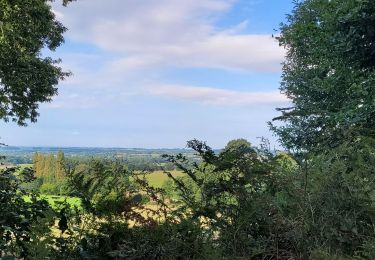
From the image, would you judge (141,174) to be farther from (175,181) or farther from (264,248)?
(264,248)

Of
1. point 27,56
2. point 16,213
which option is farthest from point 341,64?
point 16,213

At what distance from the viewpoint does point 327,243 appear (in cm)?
405

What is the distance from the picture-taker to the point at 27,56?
16750mm

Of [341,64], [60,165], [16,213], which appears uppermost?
[341,64]

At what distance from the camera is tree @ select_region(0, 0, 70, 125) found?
1590cm

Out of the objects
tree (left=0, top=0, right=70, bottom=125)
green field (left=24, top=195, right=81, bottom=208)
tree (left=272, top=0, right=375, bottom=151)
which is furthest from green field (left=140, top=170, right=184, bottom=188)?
tree (left=0, top=0, right=70, bottom=125)

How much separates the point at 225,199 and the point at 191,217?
14.2 inches

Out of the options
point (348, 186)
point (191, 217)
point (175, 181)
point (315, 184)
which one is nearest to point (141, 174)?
point (175, 181)

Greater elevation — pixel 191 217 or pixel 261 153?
pixel 261 153

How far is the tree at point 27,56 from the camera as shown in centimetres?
1590

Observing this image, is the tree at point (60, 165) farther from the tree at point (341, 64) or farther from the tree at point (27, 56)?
the tree at point (27, 56)

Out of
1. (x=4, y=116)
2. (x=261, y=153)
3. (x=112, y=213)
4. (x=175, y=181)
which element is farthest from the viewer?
(x=4, y=116)

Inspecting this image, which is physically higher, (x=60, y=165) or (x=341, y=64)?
(x=341, y=64)

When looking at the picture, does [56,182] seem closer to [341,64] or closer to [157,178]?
[157,178]
